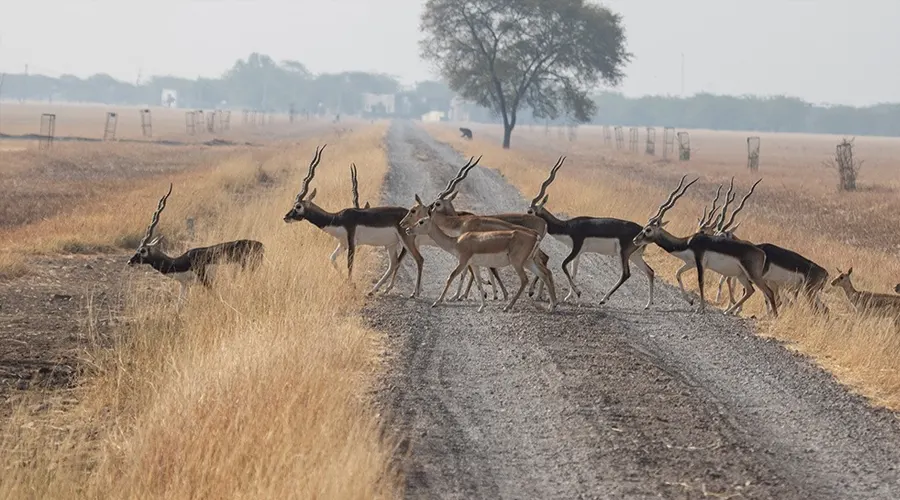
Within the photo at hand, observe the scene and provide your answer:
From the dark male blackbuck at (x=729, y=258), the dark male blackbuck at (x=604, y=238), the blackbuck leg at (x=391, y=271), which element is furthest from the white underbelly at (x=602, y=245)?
the blackbuck leg at (x=391, y=271)

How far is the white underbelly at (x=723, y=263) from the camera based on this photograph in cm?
1328

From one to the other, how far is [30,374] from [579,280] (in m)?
8.14

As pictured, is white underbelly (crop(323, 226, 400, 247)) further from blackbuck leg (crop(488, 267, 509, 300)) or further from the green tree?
the green tree

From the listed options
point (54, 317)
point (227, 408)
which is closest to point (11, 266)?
point (54, 317)

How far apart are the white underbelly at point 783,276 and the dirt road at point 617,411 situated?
89 cm

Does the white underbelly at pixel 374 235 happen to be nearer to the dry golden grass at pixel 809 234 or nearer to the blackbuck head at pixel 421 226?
the blackbuck head at pixel 421 226

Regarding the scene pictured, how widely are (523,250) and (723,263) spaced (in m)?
2.34

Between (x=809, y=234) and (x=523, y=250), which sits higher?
(x=809, y=234)

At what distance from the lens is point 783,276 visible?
43.9 feet

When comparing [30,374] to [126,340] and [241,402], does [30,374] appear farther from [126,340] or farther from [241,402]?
[241,402]

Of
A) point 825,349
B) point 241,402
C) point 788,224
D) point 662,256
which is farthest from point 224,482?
point 788,224

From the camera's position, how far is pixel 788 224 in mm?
26719

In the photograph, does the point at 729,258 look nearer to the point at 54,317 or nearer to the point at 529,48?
the point at 54,317

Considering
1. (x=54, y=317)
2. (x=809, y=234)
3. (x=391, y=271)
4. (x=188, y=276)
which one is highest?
(x=809, y=234)
